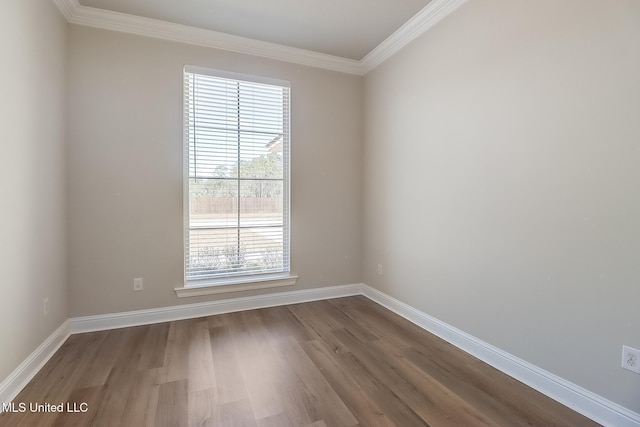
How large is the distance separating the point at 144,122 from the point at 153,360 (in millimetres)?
2054

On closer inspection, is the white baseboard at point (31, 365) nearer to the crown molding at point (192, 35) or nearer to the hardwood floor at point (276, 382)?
the hardwood floor at point (276, 382)

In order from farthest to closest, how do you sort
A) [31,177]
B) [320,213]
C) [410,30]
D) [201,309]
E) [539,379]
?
[320,213] < [201,309] < [410,30] < [31,177] < [539,379]

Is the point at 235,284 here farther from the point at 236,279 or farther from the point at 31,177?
the point at 31,177

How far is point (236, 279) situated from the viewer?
321cm

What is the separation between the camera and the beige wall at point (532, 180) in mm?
1548

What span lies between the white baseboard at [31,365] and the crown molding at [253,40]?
2.57 m

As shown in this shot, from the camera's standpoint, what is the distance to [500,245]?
2133mm

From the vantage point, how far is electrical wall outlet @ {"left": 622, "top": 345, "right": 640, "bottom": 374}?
149 centimetres

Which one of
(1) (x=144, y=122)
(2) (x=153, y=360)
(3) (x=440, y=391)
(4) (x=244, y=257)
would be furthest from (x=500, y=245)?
(1) (x=144, y=122)

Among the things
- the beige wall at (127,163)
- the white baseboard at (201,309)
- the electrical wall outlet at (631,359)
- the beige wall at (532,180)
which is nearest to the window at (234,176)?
the beige wall at (127,163)

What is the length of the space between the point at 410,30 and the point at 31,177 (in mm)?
3262

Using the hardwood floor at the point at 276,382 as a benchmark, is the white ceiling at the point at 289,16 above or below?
above

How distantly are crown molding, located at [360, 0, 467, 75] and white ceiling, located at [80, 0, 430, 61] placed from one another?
54 mm

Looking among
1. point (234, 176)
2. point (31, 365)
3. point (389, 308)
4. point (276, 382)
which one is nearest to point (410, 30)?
point (234, 176)
